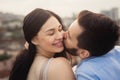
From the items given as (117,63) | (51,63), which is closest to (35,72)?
(51,63)

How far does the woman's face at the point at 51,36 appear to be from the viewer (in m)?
1.55

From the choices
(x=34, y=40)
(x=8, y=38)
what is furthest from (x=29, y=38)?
(x=8, y=38)

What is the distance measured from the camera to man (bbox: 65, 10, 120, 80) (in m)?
1.39

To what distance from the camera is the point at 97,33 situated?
4.67 feet

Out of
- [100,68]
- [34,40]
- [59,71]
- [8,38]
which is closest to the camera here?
[100,68]

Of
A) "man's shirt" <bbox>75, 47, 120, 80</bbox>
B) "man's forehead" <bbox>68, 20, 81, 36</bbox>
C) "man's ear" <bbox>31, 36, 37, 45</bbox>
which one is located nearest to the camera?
"man's shirt" <bbox>75, 47, 120, 80</bbox>

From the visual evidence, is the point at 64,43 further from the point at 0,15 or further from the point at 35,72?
the point at 0,15

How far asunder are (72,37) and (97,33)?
0.15 m

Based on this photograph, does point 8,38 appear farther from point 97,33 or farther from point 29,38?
point 97,33

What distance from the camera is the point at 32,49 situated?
1.66 m

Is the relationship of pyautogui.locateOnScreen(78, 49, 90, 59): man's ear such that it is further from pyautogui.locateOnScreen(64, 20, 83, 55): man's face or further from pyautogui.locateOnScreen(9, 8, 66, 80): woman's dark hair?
pyautogui.locateOnScreen(9, 8, 66, 80): woman's dark hair

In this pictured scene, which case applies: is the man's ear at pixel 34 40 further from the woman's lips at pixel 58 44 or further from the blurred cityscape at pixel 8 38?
the blurred cityscape at pixel 8 38

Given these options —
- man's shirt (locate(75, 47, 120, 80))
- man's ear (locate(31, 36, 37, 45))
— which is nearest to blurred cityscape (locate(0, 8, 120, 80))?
man's ear (locate(31, 36, 37, 45))

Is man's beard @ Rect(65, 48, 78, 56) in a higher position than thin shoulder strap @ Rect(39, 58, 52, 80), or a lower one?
higher
